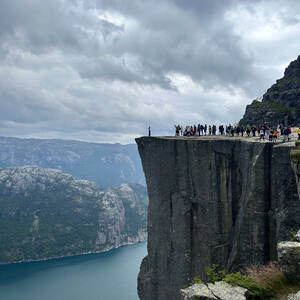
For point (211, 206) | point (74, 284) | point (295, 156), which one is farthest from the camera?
point (74, 284)

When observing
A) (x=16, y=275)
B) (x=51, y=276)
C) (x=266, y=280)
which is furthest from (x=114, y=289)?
(x=266, y=280)

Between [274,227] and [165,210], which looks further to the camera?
[165,210]

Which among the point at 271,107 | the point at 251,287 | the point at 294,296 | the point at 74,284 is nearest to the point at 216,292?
the point at 251,287

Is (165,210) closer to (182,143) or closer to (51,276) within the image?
(182,143)

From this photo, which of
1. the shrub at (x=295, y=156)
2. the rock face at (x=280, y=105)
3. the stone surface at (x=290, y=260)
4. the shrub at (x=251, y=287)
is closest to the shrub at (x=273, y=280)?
the shrub at (x=251, y=287)

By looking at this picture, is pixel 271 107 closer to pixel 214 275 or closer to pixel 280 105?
pixel 280 105

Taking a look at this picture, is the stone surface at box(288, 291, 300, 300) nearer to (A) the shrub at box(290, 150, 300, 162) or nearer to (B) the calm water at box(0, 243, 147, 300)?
(A) the shrub at box(290, 150, 300, 162)
